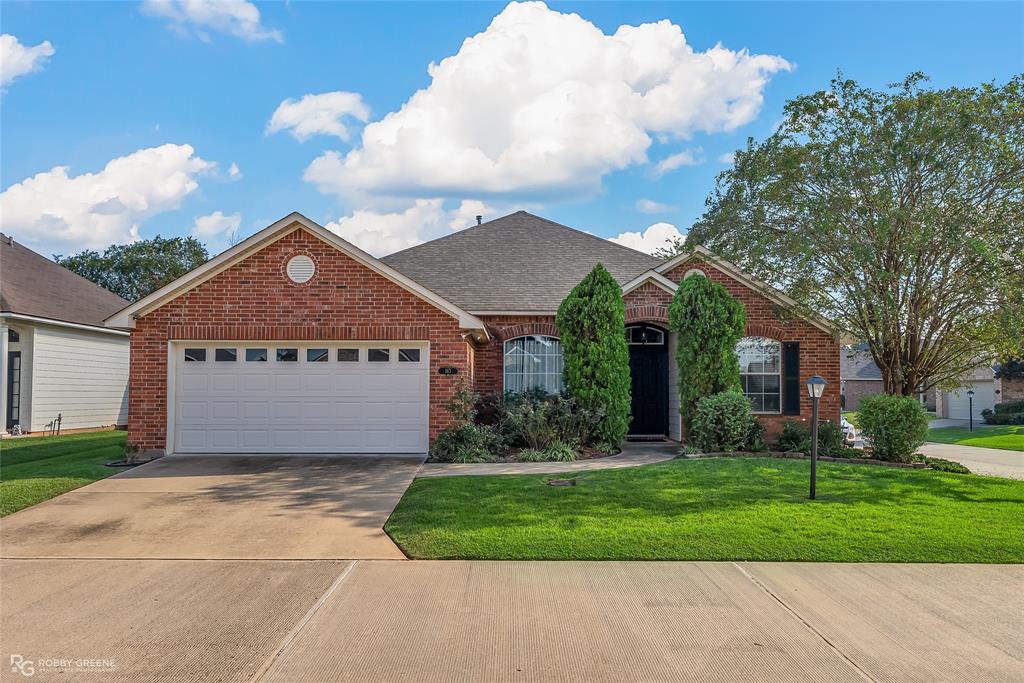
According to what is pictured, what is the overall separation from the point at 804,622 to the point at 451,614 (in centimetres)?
254

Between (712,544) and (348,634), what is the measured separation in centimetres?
378

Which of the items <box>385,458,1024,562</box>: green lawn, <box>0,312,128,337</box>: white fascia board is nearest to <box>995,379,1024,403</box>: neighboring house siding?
<box>385,458,1024,562</box>: green lawn

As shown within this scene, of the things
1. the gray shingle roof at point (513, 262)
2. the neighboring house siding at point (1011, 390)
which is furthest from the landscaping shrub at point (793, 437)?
the neighboring house siding at point (1011, 390)

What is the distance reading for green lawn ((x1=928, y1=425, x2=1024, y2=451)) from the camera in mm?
21047

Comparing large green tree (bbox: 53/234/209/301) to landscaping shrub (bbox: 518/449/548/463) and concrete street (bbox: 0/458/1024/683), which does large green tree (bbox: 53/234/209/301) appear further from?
concrete street (bbox: 0/458/1024/683)

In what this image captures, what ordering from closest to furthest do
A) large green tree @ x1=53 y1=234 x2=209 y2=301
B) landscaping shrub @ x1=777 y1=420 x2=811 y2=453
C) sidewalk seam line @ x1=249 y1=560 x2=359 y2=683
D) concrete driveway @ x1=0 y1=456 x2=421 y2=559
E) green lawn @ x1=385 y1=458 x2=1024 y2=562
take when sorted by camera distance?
sidewalk seam line @ x1=249 y1=560 x2=359 y2=683 → green lawn @ x1=385 y1=458 x2=1024 y2=562 → concrete driveway @ x1=0 y1=456 x2=421 y2=559 → landscaping shrub @ x1=777 y1=420 x2=811 y2=453 → large green tree @ x1=53 y1=234 x2=209 y2=301

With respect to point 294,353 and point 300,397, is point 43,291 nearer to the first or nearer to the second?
point 294,353

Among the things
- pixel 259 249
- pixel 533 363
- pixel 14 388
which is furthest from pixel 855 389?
pixel 14 388

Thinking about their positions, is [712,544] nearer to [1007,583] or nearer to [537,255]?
[1007,583]

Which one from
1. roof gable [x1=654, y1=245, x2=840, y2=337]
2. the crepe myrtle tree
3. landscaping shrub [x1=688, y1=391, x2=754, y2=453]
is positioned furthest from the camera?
roof gable [x1=654, y1=245, x2=840, y2=337]

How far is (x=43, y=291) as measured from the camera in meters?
18.8

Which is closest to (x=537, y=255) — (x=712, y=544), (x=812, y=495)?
(x=812, y=495)

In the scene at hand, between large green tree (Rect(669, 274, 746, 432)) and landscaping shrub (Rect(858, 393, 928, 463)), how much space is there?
257 cm

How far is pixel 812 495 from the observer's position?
9.04 metres
